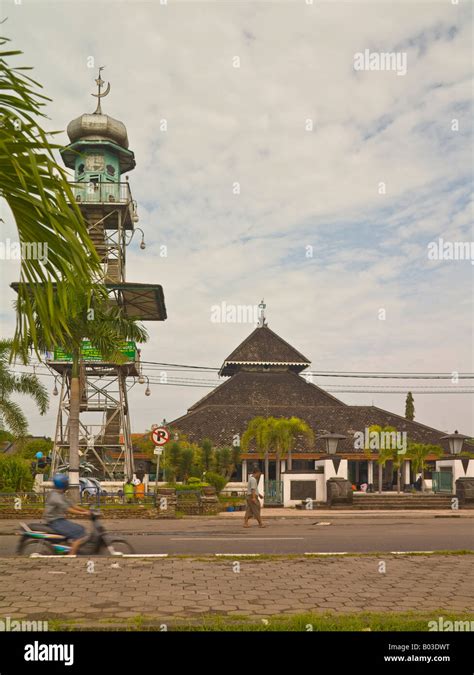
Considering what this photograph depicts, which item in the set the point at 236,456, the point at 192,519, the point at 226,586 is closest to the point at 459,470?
the point at 236,456

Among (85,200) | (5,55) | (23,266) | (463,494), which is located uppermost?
(85,200)

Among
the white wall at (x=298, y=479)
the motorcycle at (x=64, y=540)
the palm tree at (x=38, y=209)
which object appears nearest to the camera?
the palm tree at (x=38, y=209)

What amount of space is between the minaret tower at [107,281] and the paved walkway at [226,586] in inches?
1092

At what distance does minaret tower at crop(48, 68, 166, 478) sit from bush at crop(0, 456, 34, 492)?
35.2 feet

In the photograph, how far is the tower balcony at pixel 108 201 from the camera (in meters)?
41.2

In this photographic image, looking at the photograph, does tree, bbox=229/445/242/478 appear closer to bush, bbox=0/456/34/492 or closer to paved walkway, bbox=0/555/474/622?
bush, bbox=0/456/34/492

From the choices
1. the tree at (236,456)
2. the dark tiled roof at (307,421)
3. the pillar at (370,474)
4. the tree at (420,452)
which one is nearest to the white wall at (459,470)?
the tree at (420,452)

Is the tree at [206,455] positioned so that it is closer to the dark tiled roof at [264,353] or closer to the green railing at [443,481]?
the green railing at [443,481]

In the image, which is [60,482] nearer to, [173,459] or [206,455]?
[173,459]
